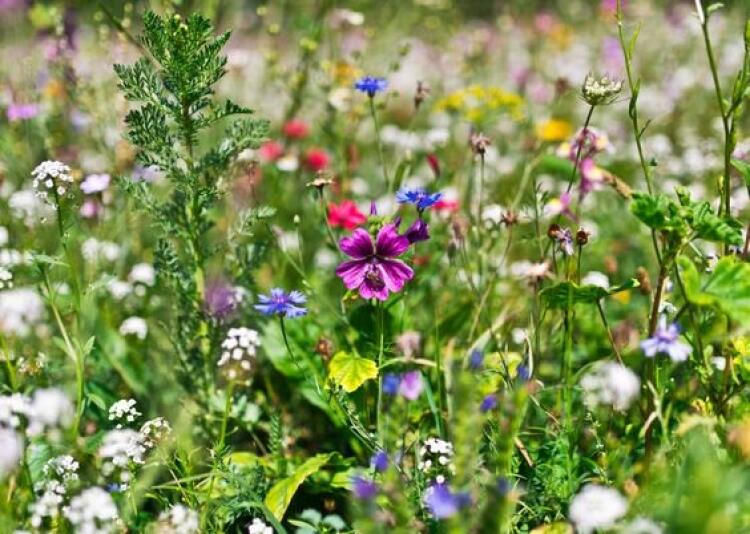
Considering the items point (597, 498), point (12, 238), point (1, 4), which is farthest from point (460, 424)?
point (1, 4)

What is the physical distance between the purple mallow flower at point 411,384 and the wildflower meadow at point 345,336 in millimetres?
29

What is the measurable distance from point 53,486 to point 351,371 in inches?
21.8

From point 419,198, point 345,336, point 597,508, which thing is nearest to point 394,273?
point 419,198

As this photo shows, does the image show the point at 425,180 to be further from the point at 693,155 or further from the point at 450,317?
the point at 450,317

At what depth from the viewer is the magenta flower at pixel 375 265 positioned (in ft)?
5.37

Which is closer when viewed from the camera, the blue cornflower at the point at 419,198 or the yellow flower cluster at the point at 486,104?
the blue cornflower at the point at 419,198

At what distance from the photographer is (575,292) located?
1.59m

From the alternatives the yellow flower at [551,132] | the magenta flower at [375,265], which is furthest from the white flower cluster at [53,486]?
the yellow flower at [551,132]

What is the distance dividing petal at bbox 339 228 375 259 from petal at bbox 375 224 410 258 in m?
0.02

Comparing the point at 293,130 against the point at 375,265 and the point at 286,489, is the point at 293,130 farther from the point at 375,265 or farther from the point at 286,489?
the point at 286,489

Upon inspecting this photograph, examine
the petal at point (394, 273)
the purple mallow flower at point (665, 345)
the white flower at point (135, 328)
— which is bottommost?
the purple mallow flower at point (665, 345)

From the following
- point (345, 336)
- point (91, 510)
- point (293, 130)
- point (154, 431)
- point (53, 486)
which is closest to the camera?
point (91, 510)

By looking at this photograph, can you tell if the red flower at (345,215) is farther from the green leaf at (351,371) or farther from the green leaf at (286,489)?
the green leaf at (286,489)

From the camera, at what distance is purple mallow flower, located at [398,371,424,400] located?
171cm
